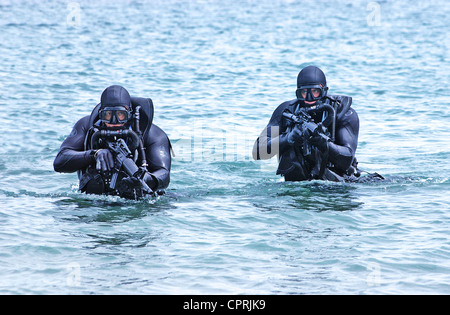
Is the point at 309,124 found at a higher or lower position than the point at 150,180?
higher

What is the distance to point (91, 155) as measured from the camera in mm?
9039

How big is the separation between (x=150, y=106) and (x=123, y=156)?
76cm

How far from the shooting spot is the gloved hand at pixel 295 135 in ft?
32.0

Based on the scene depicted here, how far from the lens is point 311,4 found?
46.8 metres

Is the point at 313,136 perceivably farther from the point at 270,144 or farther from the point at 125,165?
the point at 125,165

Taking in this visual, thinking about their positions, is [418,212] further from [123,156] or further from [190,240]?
[123,156]

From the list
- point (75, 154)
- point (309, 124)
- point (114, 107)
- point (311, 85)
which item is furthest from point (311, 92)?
point (75, 154)

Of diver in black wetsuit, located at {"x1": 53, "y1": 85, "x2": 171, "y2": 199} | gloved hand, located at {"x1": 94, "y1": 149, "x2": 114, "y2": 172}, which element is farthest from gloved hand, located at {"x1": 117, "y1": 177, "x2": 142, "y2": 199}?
gloved hand, located at {"x1": 94, "y1": 149, "x2": 114, "y2": 172}

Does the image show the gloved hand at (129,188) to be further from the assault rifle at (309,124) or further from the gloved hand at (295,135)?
the assault rifle at (309,124)

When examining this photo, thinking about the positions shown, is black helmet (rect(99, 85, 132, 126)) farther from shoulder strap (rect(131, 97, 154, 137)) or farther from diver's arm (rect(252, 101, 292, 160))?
diver's arm (rect(252, 101, 292, 160))

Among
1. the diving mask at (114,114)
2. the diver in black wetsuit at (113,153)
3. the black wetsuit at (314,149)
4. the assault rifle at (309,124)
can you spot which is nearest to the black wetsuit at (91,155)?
the diver in black wetsuit at (113,153)

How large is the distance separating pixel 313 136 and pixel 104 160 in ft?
8.29

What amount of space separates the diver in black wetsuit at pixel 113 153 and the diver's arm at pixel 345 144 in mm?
2061

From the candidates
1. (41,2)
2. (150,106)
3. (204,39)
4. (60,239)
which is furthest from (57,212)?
(41,2)
